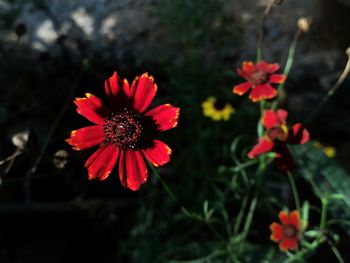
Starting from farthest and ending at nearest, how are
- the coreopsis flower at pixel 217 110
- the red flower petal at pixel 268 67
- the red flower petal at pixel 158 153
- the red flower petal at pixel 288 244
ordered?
1. the coreopsis flower at pixel 217 110
2. the red flower petal at pixel 268 67
3. the red flower petal at pixel 288 244
4. the red flower petal at pixel 158 153

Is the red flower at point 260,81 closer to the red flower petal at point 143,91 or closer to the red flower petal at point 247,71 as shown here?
the red flower petal at point 247,71

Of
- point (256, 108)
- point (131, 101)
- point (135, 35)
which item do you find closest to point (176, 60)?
point (135, 35)

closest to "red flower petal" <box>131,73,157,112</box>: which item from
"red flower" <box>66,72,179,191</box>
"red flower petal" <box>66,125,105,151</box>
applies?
"red flower" <box>66,72,179,191</box>

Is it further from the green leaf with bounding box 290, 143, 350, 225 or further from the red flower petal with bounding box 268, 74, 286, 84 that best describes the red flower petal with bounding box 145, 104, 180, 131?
the green leaf with bounding box 290, 143, 350, 225

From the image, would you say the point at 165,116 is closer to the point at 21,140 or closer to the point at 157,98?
the point at 21,140

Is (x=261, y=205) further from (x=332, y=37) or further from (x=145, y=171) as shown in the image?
(x=332, y=37)

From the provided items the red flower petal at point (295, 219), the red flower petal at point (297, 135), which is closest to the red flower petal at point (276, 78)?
the red flower petal at point (297, 135)
